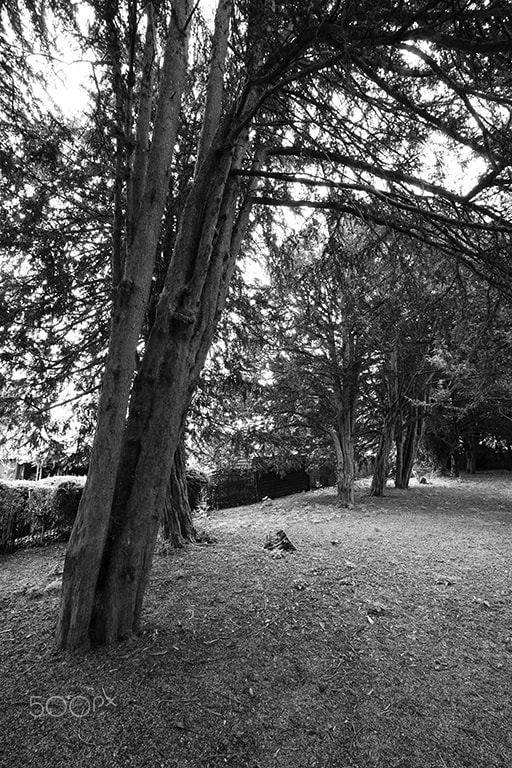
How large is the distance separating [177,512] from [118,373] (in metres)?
3.42

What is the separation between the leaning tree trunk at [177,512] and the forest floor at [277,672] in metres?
0.82

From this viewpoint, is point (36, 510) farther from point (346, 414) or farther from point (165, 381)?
point (346, 414)

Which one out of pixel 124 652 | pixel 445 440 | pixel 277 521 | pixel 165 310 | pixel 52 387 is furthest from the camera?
pixel 445 440

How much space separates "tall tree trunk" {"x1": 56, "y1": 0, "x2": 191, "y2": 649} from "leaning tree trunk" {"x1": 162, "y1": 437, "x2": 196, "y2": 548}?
2733 mm

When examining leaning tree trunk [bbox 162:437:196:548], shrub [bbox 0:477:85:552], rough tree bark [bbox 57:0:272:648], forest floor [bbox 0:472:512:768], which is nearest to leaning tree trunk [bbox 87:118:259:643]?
rough tree bark [bbox 57:0:272:648]

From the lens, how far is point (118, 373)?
278cm

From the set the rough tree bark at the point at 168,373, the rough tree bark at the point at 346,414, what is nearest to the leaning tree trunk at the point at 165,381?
the rough tree bark at the point at 168,373

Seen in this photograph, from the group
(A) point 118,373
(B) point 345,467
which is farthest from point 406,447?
(A) point 118,373

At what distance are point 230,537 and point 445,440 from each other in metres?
15.1

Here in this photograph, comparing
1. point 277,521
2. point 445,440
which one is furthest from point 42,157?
point 445,440

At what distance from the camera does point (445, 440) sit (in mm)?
18094

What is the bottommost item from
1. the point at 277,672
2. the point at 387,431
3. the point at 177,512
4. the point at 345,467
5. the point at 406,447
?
the point at 277,672

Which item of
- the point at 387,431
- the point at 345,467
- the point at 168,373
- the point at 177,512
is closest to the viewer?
the point at 168,373

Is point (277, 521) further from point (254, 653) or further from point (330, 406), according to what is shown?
point (254, 653)
